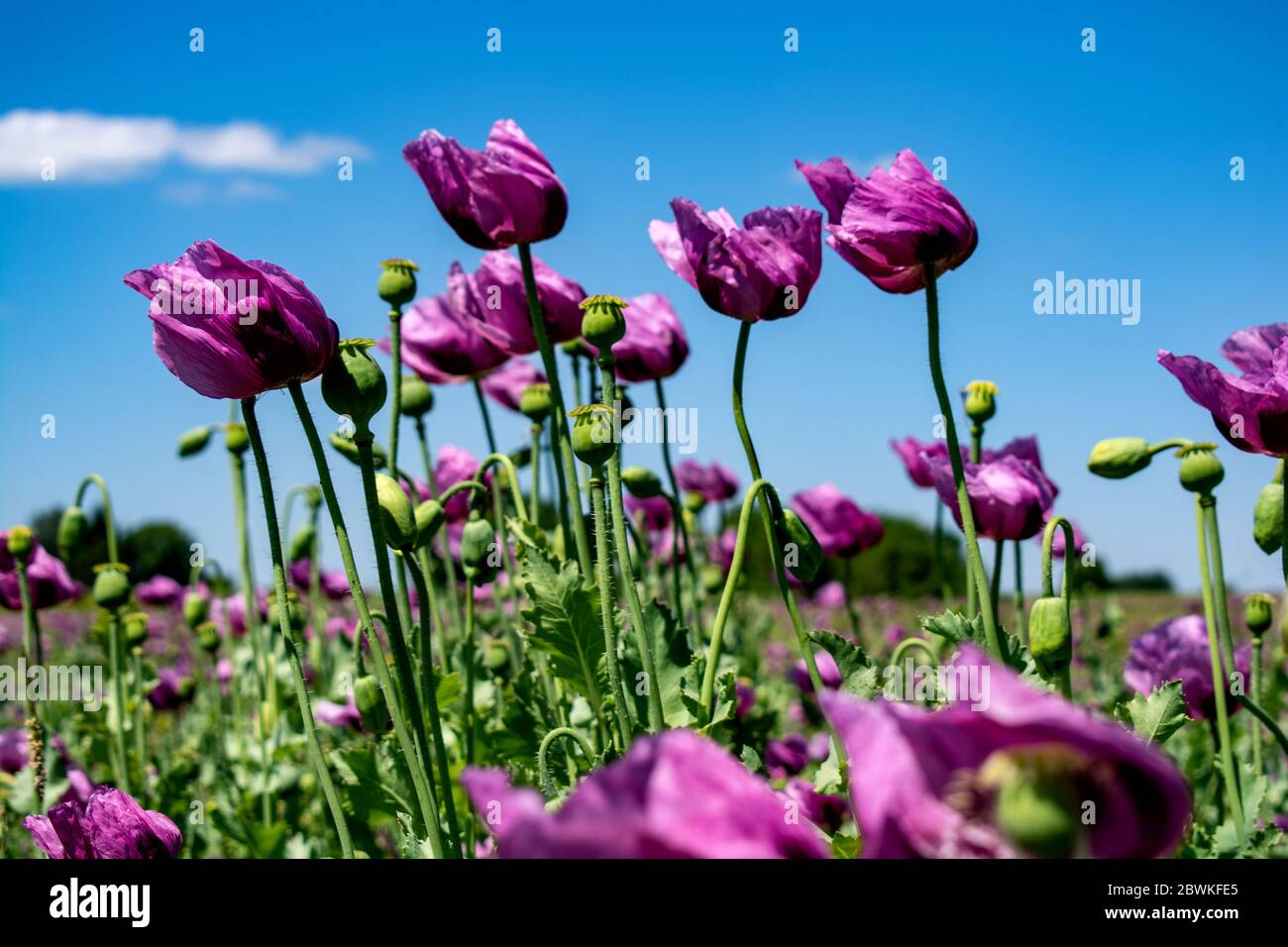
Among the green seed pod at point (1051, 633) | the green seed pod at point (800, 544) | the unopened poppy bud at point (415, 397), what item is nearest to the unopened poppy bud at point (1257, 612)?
the green seed pod at point (1051, 633)

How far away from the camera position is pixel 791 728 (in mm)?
5336

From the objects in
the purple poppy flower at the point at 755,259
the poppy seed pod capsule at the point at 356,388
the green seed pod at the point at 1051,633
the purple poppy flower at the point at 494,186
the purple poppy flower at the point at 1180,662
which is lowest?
the purple poppy flower at the point at 1180,662

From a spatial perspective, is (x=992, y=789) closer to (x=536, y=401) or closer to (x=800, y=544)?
(x=800, y=544)

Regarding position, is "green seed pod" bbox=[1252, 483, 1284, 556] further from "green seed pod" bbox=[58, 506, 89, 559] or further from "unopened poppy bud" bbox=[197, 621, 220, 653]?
"unopened poppy bud" bbox=[197, 621, 220, 653]

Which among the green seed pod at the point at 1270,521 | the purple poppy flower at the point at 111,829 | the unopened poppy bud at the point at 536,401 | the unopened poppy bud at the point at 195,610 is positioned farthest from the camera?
the unopened poppy bud at the point at 195,610

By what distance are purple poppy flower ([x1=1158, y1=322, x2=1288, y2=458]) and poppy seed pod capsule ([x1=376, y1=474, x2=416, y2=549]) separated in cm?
104

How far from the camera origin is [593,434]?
5.03 feet

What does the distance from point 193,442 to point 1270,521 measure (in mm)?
2645

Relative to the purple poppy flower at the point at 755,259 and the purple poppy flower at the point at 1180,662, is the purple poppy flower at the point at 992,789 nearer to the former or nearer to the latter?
the purple poppy flower at the point at 755,259

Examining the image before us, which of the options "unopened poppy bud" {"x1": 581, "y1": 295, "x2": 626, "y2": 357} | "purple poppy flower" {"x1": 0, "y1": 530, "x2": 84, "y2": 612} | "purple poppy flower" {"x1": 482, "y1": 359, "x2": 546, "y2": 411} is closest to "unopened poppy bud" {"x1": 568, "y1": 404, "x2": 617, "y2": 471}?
"unopened poppy bud" {"x1": 581, "y1": 295, "x2": 626, "y2": 357}

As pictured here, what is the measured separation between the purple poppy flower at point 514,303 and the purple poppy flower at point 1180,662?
151 cm

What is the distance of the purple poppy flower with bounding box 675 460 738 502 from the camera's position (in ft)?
13.0

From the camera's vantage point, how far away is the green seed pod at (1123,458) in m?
1.85
